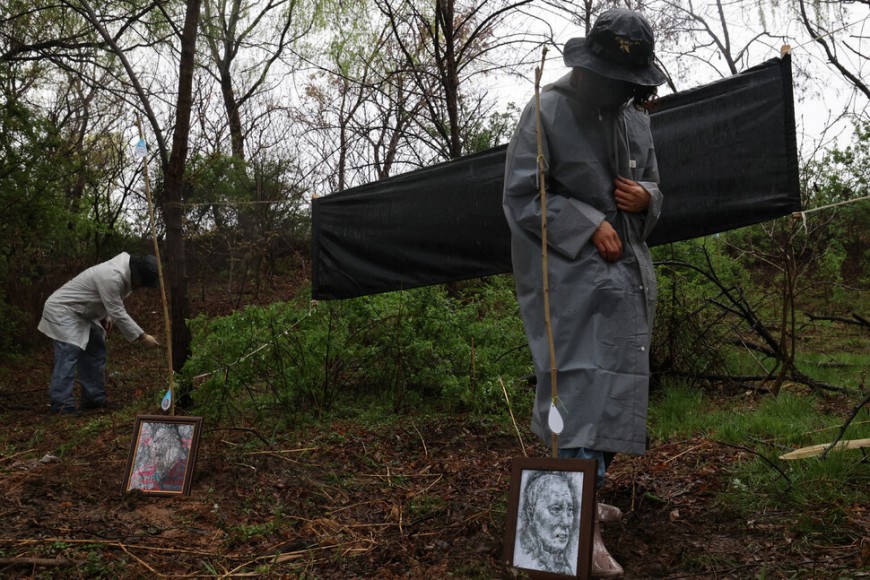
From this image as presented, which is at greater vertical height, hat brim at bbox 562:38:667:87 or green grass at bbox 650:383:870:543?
hat brim at bbox 562:38:667:87

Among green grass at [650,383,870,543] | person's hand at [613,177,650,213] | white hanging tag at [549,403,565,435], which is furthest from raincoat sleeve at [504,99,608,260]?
green grass at [650,383,870,543]

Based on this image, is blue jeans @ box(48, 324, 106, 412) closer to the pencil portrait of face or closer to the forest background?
the forest background

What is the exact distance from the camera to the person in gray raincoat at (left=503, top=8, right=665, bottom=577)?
2.44 m

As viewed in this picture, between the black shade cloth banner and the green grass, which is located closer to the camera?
the green grass

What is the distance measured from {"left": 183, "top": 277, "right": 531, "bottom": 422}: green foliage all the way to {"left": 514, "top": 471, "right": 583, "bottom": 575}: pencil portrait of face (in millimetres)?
2379

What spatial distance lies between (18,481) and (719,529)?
3.14m

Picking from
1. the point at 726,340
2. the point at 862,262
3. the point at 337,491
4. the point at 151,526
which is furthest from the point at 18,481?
the point at 862,262

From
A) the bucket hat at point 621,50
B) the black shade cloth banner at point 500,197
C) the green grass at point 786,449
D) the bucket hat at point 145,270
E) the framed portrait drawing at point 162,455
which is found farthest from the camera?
the bucket hat at point 145,270

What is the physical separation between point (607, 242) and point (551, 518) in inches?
35.8

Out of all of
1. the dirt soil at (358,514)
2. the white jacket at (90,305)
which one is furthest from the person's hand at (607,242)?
the white jacket at (90,305)

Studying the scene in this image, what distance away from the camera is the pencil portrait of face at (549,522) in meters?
2.29

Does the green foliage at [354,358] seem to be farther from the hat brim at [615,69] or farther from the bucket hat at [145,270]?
the hat brim at [615,69]

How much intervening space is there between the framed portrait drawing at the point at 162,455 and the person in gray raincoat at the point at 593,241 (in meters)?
1.80

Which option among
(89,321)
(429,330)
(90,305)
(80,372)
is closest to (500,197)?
(429,330)
